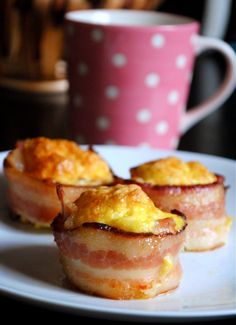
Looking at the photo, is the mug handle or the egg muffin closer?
the egg muffin

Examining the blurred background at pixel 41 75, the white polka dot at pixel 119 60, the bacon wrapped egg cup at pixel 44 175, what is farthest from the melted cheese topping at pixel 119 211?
the blurred background at pixel 41 75

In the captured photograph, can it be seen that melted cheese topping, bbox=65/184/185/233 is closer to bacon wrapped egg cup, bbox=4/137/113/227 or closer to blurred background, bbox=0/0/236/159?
bacon wrapped egg cup, bbox=4/137/113/227

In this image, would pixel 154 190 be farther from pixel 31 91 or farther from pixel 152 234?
pixel 31 91

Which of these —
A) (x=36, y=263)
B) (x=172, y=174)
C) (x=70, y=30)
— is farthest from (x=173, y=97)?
(x=36, y=263)

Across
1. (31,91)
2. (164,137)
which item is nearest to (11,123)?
(31,91)

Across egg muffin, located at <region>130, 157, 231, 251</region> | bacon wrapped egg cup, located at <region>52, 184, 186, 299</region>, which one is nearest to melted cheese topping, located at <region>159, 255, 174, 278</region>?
bacon wrapped egg cup, located at <region>52, 184, 186, 299</region>

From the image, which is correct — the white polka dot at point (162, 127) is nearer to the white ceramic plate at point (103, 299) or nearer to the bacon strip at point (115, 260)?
the white ceramic plate at point (103, 299)
